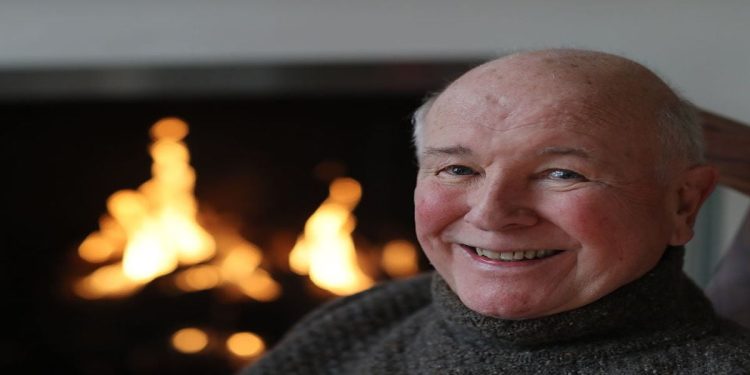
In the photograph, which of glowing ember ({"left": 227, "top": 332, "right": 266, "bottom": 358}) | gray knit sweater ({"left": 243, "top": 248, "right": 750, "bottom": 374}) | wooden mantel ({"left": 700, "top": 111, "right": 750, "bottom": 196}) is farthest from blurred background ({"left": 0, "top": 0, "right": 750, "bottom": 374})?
gray knit sweater ({"left": 243, "top": 248, "right": 750, "bottom": 374})

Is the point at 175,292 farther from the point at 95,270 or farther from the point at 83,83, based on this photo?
the point at 83,83

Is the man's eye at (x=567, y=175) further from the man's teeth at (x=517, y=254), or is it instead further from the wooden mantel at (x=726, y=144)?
the wooden mantel at (x=726, y=144)

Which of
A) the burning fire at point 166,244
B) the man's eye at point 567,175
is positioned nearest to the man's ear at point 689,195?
the man's eye at point 567,175

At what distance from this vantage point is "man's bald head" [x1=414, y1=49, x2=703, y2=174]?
0.95m

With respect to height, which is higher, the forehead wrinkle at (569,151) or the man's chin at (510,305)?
the forehead wrinkle at (569,151)

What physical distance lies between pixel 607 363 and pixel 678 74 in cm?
123

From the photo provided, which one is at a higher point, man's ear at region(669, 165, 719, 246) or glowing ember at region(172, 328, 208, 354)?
glowing ember at region(172, 328, 208, 354)

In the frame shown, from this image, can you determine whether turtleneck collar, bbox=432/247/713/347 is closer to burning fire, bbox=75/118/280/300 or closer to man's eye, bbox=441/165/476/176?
man's eye, bbox=441/165/476/176

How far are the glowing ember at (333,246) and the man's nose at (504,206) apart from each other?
4.27ft

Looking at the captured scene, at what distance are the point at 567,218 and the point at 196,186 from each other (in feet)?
4.66

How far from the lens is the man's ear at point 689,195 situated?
3.28 feet

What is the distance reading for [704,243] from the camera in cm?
214

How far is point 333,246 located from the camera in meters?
2.27

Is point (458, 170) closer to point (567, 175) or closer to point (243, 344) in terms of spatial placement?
point (567, 175)
